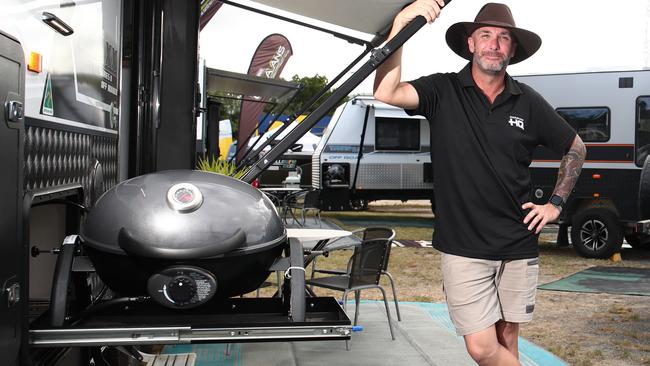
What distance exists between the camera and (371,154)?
1593cm

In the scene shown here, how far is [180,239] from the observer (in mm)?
1961

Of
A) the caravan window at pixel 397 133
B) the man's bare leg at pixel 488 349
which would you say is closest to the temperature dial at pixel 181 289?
the man's bare leg at pixel 488 349

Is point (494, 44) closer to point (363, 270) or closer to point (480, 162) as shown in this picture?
point (480, 162)

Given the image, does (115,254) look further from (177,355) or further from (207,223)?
(177,355)

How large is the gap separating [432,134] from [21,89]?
188cm

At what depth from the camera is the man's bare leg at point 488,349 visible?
117 inches

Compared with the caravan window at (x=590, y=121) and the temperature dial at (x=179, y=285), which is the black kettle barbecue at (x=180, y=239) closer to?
the temperature dial at (x=179, y=285)

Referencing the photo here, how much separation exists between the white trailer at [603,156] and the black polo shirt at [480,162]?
7725 millimetres

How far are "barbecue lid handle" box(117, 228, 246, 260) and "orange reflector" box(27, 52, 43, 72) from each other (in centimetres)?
53

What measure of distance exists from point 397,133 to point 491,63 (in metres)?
13.1

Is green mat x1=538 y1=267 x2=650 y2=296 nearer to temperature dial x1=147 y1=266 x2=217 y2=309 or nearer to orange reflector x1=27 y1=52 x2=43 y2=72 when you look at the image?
temperature dial x1=147 y1=266 x2=217 y2=309

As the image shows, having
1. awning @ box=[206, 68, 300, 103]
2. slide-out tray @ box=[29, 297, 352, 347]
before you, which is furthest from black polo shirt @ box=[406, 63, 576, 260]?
awning @ box=[206, 68, 300, 103]

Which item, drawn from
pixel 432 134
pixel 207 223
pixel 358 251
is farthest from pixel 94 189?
pixel 358 251

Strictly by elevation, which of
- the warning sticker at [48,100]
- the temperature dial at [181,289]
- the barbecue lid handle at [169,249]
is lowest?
the temperature dial at [181,289]
